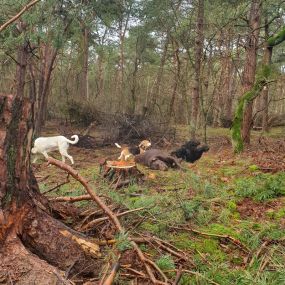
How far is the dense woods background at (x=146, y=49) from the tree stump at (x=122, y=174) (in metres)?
2.24

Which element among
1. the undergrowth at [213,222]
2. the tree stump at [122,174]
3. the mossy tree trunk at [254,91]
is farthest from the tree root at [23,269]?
the mossy tree trunk at [254,91]

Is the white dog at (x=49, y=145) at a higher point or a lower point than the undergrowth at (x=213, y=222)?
higher

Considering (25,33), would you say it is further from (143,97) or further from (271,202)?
(143,97)

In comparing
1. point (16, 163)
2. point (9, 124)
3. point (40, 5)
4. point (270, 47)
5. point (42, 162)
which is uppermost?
point (40, 5)

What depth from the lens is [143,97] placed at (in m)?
31.6

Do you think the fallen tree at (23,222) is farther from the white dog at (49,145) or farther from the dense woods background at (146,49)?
the white dog at (49,145)

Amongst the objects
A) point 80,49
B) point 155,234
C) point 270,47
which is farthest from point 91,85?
point 155,234

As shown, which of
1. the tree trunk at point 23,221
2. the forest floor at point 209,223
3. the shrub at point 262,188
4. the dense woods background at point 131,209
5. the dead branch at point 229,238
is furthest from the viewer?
the shrub at point 262,188

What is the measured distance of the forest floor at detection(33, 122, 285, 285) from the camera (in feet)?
11.9

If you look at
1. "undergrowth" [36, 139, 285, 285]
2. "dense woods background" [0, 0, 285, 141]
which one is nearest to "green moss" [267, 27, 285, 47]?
"dense woods background" [0, 0, 285, 141]

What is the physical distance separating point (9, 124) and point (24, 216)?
2.69 ft

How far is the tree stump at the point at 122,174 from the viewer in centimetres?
779

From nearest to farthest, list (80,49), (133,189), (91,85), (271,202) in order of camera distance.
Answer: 1. (271,202)
2. (133,189)
3. (80,49)
4. (91,85)

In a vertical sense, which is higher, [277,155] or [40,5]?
[40,5]
